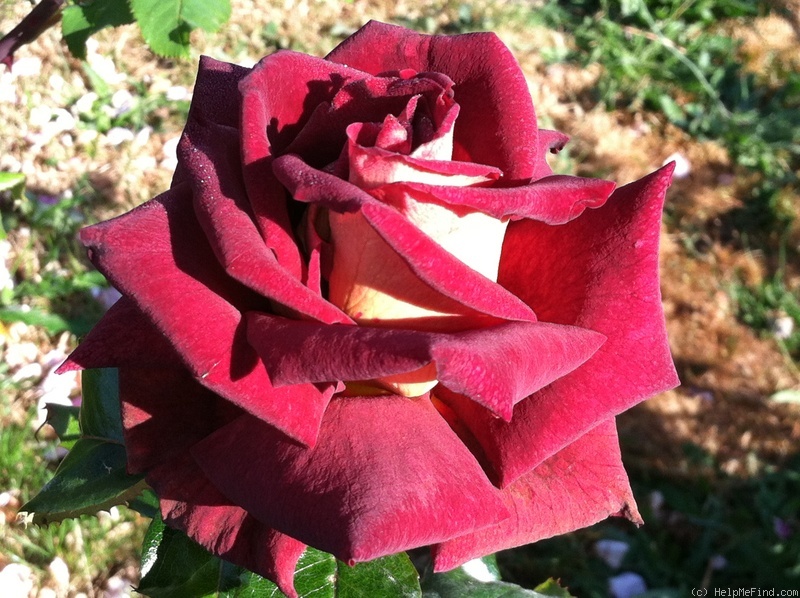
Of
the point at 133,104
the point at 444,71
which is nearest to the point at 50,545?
the point at 133,104

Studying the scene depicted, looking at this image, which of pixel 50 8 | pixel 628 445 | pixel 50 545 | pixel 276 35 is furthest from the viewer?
pixel 276 35

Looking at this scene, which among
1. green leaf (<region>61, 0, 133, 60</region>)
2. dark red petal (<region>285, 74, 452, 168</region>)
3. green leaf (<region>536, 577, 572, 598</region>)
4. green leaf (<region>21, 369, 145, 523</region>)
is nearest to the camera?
dark red petal (<region>285, 74, 452, 168</region>)

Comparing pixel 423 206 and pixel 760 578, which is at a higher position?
pixel 423 206

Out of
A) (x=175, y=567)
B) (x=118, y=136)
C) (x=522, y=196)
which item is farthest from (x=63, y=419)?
(x=118, y=136)

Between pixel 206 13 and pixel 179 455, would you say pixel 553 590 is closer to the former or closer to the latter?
pixel 179 455

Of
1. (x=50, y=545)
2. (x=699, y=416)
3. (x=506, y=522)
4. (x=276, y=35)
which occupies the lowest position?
(x=699, y=416)

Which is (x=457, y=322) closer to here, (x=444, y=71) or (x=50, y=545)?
(x=444, y=71)

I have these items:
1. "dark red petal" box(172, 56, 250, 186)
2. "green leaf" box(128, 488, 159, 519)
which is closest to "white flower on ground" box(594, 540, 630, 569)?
"green leaf" box(128, 488, 159, 519)

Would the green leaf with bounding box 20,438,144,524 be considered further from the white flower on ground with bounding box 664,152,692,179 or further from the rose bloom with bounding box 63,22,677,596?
the white flower on ground with bounding box 664,152,692,179
